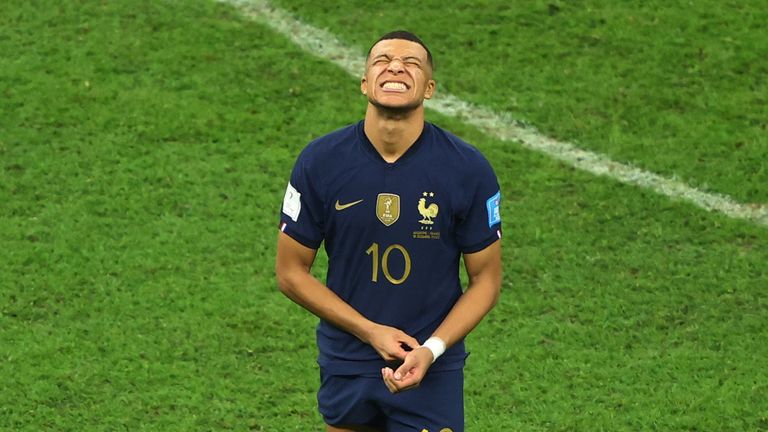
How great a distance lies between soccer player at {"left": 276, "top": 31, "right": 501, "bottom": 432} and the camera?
5754 millimetres

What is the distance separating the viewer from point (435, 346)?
5.70 meters

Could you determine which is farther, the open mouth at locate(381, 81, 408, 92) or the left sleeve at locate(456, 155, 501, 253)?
the left sleeve at locate(456, 155, 501, 253)

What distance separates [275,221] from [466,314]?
13.4 feet

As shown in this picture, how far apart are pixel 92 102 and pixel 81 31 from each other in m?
1.07

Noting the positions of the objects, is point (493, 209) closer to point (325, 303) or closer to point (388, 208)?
point (388, 208)

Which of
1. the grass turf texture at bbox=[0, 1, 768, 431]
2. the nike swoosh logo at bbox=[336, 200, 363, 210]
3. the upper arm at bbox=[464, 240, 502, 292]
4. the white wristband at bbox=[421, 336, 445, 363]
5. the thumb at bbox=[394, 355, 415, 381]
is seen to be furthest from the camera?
the grass turf texture at bbox=[0, 1, 768, 431]

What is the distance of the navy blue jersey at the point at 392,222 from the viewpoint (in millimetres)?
5766

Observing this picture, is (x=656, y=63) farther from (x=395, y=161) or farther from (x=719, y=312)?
(x=395, y=161)

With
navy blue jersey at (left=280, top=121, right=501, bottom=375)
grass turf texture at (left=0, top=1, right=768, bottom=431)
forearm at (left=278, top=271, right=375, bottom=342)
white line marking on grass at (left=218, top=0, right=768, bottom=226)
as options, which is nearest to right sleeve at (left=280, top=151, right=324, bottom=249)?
navy blue jersey at (left=280, top=121, right=501, bottom=375)

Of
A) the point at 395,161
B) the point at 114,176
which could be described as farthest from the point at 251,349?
the point at 395,161

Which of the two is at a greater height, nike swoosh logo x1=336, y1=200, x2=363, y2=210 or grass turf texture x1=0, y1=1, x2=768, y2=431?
nike swoosh logo x1=336, y1=200, x2=363, y2=210

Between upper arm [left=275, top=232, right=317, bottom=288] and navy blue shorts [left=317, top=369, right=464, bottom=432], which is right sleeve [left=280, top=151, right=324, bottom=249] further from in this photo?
navy blue shorts [left=317, top=369, right=464, bottom=432]

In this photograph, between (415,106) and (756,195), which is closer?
(415,106)

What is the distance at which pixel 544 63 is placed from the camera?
1158 cm
